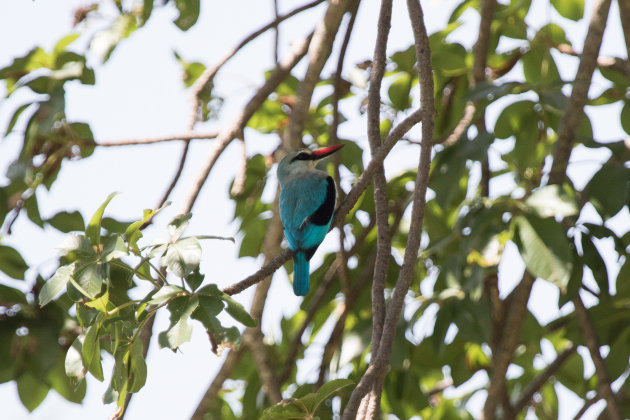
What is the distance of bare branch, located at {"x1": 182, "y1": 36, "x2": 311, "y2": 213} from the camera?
3699 millimetres

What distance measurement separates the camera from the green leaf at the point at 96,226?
2657 millimetres

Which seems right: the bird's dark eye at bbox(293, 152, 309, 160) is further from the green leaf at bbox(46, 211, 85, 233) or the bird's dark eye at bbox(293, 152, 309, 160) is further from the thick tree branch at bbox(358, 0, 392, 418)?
the thick tree branch at bbox(358, 0, 392, 418)

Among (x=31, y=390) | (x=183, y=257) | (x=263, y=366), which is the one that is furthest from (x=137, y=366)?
(x=31, y=390)

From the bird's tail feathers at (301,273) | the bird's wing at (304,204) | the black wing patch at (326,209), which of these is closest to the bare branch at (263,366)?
the bird's tail feathers at (301,273)

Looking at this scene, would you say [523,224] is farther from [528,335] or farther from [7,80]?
[7,80]

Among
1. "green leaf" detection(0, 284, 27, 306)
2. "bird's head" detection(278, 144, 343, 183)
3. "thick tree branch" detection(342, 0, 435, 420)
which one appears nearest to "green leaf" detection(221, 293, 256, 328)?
"thick tree branch" detection(342, 0, 435, 420)

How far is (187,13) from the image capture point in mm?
4469

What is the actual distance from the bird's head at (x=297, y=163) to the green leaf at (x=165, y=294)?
2248mm

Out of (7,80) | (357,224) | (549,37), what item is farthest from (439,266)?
(7,80)

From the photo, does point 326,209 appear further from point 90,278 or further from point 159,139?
point 90,278

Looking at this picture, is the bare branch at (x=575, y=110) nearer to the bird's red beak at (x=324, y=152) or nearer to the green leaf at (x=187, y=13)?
the bird's red beak at (x=324, y=152)

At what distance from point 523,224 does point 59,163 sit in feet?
8.12

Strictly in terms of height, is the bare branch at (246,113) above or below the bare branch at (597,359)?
above

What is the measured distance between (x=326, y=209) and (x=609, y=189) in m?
1.46
